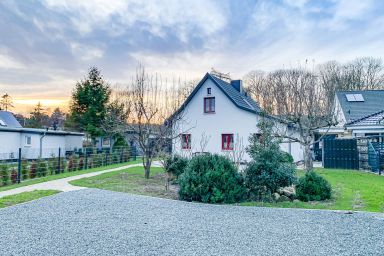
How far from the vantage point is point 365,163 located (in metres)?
16.0

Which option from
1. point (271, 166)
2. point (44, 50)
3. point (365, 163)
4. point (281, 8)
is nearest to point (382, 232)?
point (271, 166)

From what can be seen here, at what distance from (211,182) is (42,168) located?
9794mm

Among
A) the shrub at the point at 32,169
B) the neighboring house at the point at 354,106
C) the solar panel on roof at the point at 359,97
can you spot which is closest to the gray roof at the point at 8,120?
the shrub at the point at 32,169

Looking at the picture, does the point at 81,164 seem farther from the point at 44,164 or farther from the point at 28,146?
the point at 28,146

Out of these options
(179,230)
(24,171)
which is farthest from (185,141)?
(179,230)

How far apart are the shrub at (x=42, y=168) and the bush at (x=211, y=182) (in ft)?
28.5

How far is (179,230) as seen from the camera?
17.5 ft

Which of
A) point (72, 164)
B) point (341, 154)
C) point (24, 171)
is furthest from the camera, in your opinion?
point (341, 154)

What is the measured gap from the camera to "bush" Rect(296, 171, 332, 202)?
27.1 feet

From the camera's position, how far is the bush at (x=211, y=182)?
8.05 metres

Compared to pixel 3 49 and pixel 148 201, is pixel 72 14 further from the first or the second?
pixel 148 201

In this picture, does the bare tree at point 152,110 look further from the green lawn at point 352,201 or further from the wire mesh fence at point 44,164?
the green lawn at point 352,201

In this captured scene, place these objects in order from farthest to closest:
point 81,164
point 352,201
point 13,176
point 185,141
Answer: point 185,141 < point 81,164 < point 13,176 < point 352,201

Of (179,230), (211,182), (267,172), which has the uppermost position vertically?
(267,172)
